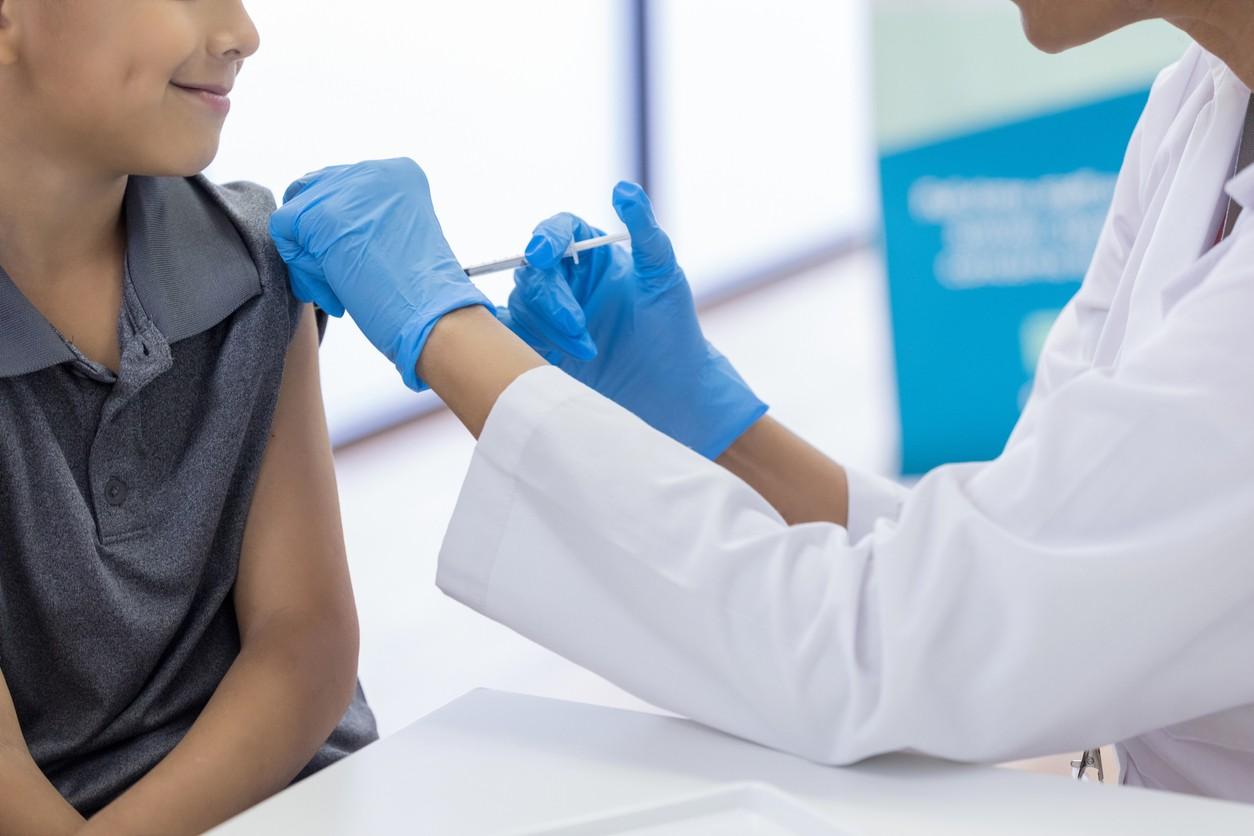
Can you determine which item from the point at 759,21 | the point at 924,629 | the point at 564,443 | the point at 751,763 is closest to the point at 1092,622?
the point at 924,629

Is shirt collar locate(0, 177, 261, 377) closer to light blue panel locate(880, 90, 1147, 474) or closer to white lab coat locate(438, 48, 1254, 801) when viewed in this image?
white lab coat locate(438, 48, 1254, 801)

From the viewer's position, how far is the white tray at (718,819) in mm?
871

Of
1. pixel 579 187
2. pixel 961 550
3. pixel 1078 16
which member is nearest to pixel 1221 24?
pixel 1078 16

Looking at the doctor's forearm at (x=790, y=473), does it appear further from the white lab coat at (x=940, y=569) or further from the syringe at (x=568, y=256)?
the white lab coat at (x=940, y=569)

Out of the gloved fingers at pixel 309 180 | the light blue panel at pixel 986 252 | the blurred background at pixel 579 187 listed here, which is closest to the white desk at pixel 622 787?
the gloved fingers at pixel 309 180

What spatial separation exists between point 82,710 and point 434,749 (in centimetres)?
43

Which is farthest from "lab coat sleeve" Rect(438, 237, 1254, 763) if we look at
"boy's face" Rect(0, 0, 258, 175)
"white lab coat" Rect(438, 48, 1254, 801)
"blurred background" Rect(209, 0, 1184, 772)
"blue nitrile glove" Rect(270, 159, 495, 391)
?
"blurred background" Rect(209, 0, 1184, 772)

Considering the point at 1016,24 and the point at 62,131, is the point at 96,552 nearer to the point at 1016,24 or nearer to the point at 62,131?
the point at 62,131

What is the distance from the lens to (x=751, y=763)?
3.16 feet

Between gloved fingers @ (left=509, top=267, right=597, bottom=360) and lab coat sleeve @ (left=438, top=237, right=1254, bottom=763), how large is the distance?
0.35 metres

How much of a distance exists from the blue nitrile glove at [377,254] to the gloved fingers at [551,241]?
0.12 metres

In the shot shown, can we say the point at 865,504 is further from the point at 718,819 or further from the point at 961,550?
the point at 718,819

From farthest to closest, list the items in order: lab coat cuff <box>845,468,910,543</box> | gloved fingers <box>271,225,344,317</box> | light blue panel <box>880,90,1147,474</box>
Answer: light blue panel <box>880,90,1147,474</box>, lab coat cuff <box>845,468,910,543</box>, gloved fingers <box>271,225,344,317</box>

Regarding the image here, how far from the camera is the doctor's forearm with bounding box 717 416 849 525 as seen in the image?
159 centimetres
